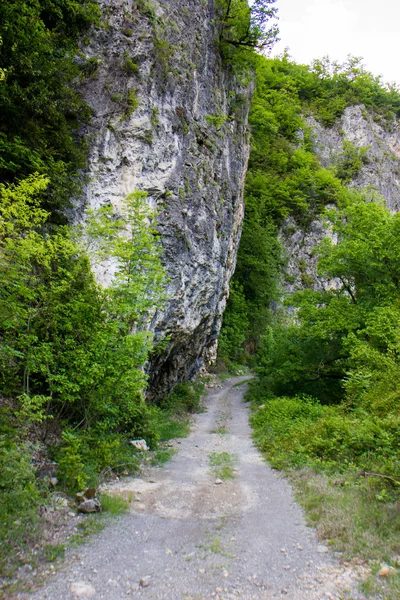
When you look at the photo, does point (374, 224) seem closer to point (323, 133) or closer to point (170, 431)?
point (170, 431)

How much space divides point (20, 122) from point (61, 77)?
2.47 meters

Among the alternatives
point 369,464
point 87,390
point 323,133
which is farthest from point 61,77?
point 323,133

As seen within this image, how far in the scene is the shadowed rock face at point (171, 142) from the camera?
438 inches

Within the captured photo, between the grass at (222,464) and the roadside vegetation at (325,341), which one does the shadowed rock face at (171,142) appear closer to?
the grass at (222,464)

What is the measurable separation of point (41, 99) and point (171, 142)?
4928 mm

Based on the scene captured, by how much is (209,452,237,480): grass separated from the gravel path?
28 centimetres

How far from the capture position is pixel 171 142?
12.6m

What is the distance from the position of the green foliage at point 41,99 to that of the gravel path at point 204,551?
7213mm

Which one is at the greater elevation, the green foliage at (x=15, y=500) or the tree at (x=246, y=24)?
the tree at (x=246, y=24)

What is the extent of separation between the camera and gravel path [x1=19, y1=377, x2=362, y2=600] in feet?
11.8

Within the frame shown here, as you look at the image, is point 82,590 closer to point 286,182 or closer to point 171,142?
point 171,142

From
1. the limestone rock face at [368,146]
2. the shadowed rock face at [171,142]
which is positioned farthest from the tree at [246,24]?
the limestone rock face at [368,146]

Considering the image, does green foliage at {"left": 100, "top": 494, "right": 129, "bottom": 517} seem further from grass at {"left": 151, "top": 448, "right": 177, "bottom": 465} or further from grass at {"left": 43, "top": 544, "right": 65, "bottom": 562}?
grass at {"left": 151, "top": 448, "right": 177, "bottom": 465}

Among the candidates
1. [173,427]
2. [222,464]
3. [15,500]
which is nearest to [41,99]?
[15,500]
